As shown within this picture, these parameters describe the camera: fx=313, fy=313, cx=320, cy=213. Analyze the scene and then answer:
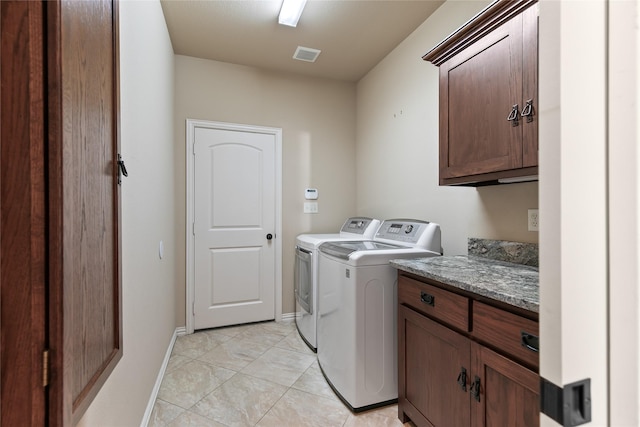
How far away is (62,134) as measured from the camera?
609 mm

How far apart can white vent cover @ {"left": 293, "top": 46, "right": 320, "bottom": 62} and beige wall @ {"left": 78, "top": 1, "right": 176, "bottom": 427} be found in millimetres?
1121

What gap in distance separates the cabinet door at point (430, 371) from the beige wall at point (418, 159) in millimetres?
741

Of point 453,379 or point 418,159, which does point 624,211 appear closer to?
point 453,379

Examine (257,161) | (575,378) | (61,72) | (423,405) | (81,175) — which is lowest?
(423,405)

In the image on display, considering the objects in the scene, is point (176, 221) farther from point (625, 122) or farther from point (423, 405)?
point (625, 122)

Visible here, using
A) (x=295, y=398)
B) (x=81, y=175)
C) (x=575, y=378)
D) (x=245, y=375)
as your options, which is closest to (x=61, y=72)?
(x=81, y=175)

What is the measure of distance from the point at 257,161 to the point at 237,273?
3.88 feet

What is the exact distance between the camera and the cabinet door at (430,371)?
1.35 metres

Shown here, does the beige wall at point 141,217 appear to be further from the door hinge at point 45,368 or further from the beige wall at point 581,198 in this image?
the beige wall at point 581,198

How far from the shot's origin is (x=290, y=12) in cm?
232

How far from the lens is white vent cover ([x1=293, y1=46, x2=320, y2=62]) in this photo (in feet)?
9.45

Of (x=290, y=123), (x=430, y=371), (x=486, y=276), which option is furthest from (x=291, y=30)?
(x=430, y=371)

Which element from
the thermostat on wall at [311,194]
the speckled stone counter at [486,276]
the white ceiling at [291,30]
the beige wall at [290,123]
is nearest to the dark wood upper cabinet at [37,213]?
the speckled stone counter at [486,276]

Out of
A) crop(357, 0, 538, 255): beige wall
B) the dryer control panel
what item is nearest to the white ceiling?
crop(357, 0, 538, 255): beige wall
